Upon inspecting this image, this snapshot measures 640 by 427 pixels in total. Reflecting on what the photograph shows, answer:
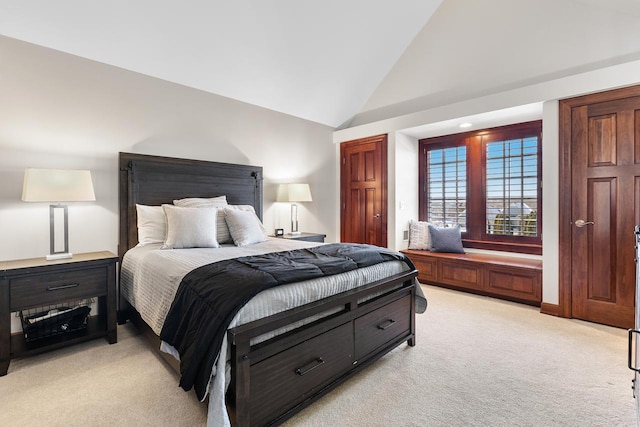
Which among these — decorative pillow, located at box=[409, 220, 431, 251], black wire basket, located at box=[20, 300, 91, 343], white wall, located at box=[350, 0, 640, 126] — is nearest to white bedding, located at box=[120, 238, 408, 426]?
black wire basket, located at box=[20, 300, 91, 343]

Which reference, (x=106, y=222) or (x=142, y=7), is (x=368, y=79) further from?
(x=106, y=222)

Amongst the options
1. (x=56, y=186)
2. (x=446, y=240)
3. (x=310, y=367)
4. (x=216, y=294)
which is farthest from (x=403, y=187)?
(x=56, y=186)

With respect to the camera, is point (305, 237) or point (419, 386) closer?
point (419, 386)

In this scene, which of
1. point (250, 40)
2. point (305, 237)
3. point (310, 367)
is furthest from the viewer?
point (305, 237)

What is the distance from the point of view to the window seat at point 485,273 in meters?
3.46

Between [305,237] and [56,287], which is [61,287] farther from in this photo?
[305,237]

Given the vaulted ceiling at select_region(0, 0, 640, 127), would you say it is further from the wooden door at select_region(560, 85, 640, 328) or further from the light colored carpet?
the light colored carpet

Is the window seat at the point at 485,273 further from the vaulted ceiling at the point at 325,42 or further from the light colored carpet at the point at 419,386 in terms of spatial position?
the vaulted ceiling at the point at 325,42

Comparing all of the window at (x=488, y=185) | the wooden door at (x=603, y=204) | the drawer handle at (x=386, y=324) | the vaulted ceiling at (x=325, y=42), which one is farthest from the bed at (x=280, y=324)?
the window at (x=488, y=185)

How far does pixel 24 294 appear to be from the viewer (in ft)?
7.11

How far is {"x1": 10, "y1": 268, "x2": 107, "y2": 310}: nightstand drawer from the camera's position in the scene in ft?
7.06

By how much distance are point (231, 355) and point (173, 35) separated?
122 inches

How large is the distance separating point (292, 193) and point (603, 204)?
135 inches

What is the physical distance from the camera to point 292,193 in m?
4.40
